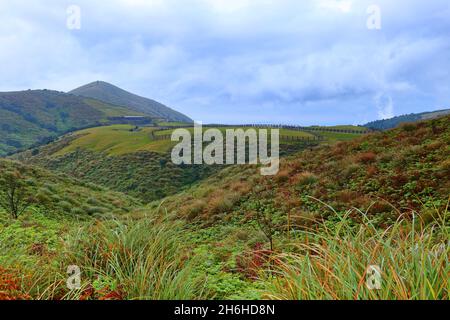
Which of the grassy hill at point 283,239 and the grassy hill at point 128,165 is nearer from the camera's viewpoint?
the grassy hill at point 283,239

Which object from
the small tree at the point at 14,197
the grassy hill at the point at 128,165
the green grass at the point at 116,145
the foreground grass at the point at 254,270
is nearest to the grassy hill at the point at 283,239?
the foreground grass at the point at 254,270

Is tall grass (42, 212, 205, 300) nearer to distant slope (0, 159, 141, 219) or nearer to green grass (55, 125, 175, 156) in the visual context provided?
distant slope (0, 159, 141, 219)

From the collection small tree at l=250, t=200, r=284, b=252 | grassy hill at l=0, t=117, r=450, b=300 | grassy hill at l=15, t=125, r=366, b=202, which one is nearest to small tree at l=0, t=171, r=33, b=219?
grassy hill at l=0, t=117, r=450, b=300

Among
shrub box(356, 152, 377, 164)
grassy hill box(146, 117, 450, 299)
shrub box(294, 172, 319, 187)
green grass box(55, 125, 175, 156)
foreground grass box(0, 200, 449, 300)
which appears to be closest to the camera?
foreground grass box(0, 200, 449, 300)

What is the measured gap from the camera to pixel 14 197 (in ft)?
52.5

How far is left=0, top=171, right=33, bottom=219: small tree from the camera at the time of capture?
13.0 m

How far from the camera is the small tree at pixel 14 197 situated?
1302 centimetres

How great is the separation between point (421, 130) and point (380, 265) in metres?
16.7

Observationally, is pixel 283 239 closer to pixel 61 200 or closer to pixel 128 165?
pixel 61 200

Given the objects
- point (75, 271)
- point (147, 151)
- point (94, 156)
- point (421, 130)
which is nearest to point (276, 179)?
point (421, 130)

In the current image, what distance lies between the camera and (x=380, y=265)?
10.8 feet

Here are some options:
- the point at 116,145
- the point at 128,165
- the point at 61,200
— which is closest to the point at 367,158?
the point at 61,200

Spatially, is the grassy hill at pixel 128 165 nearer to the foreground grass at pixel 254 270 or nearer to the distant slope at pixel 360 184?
the distant slope at pixel 360 184

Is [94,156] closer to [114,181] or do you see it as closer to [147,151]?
[147,151]
